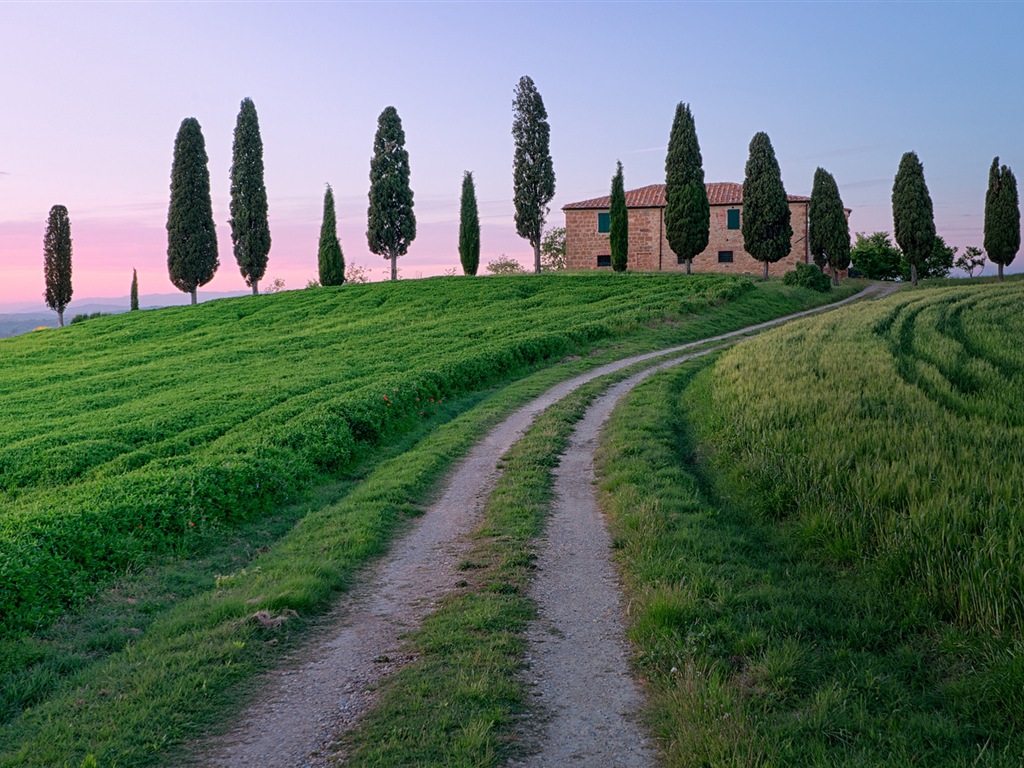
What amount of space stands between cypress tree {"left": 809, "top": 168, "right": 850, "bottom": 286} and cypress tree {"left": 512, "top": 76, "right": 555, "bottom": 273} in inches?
943

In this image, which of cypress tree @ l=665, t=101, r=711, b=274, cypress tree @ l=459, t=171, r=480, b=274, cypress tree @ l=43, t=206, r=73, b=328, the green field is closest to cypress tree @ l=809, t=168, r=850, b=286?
cypress tree @ l=665, t=101, r=711, b=274

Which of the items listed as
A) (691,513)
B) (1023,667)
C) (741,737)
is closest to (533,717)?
(741,737)

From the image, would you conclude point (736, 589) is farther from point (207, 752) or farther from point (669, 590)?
point (207, 752)

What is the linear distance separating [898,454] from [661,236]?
200 feet

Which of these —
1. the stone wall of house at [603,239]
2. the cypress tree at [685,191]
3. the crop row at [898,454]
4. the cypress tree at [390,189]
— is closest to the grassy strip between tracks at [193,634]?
the crop row at [898,454]

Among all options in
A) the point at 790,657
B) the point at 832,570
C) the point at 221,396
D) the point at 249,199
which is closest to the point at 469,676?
the point at 790,657

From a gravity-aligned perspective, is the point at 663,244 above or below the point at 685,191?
below

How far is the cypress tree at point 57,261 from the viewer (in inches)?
2950

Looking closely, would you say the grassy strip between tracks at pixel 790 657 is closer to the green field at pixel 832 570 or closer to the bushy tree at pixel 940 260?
the green field at pixel 832 570

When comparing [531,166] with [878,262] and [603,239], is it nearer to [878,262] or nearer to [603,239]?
[603,239]

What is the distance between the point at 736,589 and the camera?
7766mm

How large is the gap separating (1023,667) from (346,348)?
30.0 meters

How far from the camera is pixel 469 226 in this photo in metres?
67.0

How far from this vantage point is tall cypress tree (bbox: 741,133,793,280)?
184ft
